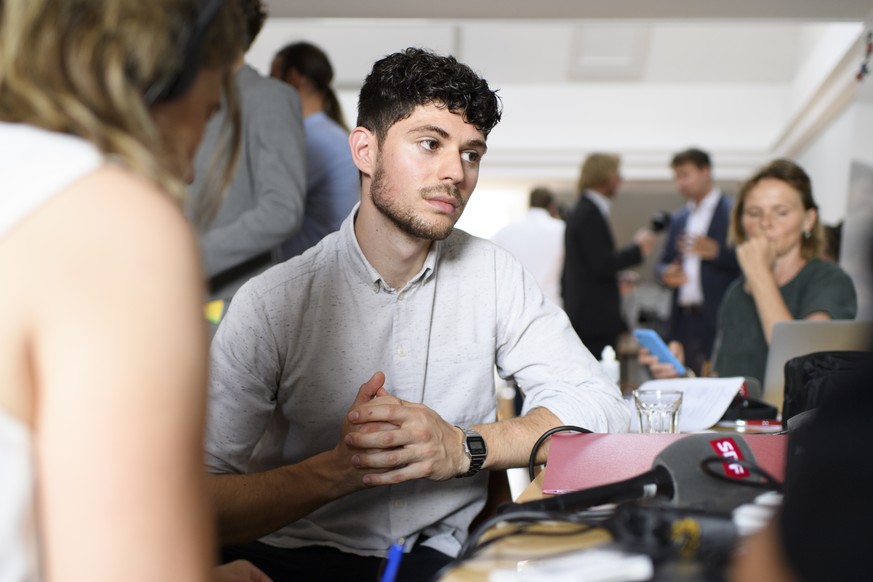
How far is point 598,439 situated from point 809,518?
2.41 feet

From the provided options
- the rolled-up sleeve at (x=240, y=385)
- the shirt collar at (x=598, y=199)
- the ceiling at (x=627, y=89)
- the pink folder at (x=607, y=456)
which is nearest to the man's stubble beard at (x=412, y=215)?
the rolled-up sleeve at (x=240, y=385)

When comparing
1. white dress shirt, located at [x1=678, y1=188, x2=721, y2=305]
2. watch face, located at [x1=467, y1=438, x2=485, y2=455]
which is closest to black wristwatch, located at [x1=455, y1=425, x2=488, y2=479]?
watch face, located at [x1=467, y1=438, x2=485, y2=455]

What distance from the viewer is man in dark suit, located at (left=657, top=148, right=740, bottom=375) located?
4023mm

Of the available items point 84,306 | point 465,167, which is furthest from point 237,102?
point 465,167

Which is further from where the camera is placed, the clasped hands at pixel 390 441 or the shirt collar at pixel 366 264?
the shirt collar at pixel 366 264

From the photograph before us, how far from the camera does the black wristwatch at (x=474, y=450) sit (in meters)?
1.42

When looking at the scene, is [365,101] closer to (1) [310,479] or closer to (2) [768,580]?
(1) [310,479]

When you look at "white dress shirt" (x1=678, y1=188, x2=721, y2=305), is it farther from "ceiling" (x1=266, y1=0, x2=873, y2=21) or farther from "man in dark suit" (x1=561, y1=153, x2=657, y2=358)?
"ceiling" (x1=266, y1=0, x2=873, y2=21)

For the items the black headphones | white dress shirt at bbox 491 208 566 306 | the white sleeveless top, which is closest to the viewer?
the white sleeveless top

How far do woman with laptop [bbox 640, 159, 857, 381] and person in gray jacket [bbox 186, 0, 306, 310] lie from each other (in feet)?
3.79

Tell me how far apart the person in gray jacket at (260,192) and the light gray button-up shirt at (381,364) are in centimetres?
51

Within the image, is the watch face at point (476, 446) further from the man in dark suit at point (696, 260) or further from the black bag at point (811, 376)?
the man in dark suit at point (696, 260)

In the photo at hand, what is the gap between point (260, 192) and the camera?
85.6 inches

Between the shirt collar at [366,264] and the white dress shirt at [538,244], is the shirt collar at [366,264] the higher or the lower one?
the lower one
